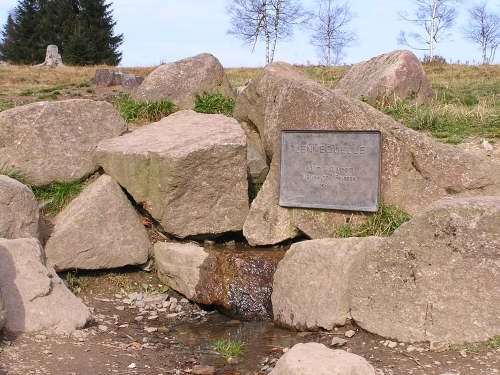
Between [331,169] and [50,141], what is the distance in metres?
3.12

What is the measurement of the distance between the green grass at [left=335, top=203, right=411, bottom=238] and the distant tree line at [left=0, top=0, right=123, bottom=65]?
2913cm

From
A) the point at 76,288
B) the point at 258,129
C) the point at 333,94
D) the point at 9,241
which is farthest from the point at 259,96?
the point at 9,241

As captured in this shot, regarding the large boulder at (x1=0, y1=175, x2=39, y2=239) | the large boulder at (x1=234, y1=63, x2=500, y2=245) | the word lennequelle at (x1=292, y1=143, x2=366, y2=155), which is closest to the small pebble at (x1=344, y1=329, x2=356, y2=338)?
the large boulder at (x1=234, y1=63, x2=500, y2=245)

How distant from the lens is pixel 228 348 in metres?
3.97

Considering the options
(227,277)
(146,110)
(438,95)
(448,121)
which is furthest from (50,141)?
(438,95)

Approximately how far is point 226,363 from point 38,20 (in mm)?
34389

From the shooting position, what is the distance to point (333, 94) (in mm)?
5398

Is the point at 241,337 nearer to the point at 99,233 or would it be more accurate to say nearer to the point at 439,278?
the point at 439,278

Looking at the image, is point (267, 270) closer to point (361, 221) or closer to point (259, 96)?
point (361, 221)

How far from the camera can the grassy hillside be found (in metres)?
7.36

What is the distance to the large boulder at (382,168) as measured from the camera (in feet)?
16.3

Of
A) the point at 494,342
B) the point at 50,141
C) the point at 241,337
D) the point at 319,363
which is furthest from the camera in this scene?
the point at 50,141

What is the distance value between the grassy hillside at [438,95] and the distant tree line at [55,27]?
12.4 metres

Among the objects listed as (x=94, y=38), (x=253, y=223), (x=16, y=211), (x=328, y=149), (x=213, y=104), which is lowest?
(x=253, y=223)
